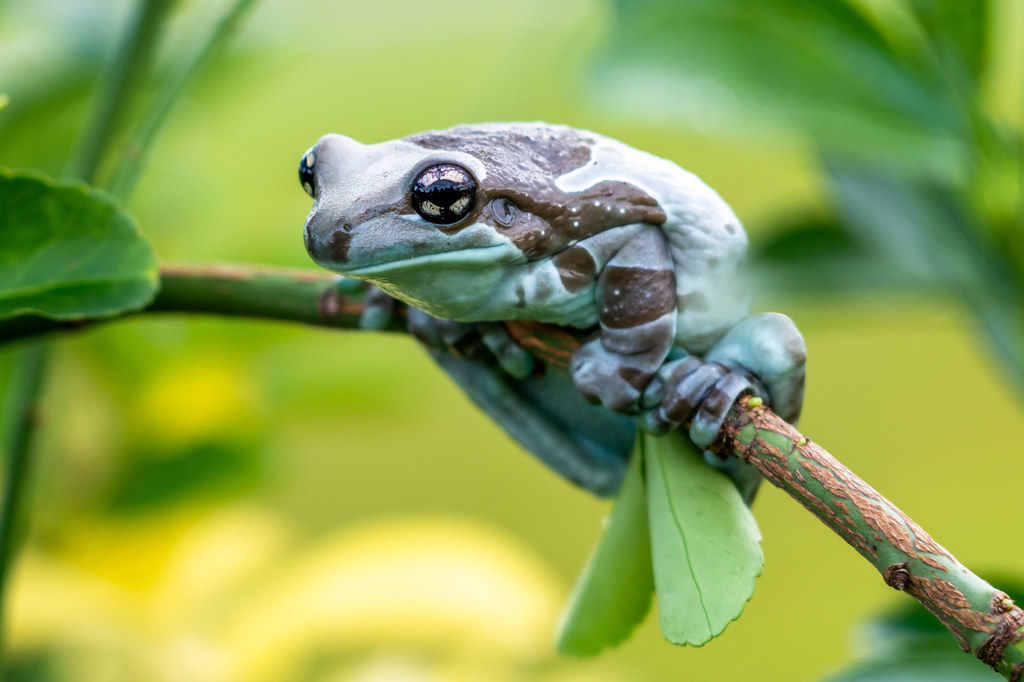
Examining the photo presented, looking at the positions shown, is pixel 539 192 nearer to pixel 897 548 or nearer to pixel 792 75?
pixel 897 548

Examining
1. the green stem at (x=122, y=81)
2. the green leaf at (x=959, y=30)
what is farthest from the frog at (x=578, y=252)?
the green leaf at (x=959, y=30)

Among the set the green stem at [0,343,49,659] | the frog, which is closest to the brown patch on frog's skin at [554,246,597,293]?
the frog

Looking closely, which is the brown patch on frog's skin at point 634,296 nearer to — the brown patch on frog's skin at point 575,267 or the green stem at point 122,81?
the brown patch on frog's skin at point 575,267

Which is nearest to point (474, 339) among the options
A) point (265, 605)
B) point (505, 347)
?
point (505, 347)

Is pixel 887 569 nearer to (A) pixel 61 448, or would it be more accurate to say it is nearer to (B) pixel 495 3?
(A) pixel 61 448

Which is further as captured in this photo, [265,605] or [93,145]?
[265,605]

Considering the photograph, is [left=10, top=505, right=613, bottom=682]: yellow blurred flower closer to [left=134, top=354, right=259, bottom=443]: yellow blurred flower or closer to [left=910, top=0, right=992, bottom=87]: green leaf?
[left=134, top=354, right=259, bottom=443]: yellow blurred flower

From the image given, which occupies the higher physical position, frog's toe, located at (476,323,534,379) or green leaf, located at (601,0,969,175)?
green leaf, located at (601,0,969,175)
